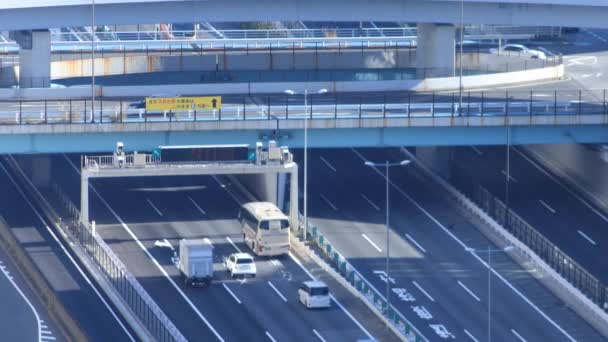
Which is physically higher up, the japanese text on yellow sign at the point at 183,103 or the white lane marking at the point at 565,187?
the japanese text on yellow sign at the point at 183,103

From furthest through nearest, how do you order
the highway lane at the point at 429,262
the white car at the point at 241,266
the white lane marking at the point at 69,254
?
the white car at the point at 241,266, the highway lane at the point at 429,262, the white lane marking at the point at 69,254

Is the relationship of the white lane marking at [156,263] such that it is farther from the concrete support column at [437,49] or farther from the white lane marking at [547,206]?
the concrete support column at [437,49]

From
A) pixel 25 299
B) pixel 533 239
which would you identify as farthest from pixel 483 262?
pixel 25 299

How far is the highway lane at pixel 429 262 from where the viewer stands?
208ft

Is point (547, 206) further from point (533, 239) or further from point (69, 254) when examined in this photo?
point (69, 254)

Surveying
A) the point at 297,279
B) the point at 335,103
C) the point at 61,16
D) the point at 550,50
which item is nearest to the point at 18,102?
the point at 61,16

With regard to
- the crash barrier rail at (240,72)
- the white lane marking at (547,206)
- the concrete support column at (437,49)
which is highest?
the concrete support column at (437,49)

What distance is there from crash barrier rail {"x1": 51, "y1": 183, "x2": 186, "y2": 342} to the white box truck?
1966 mm

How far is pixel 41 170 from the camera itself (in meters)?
77.4

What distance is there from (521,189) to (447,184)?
388 centimetres

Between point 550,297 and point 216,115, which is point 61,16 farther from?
point 550,297

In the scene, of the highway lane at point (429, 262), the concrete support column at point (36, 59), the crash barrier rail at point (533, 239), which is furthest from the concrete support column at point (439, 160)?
the concrete support column at point (36, 59)

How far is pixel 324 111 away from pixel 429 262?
10.6 metres

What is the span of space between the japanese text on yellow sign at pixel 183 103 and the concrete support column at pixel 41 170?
664cm
